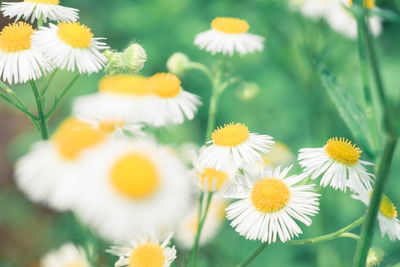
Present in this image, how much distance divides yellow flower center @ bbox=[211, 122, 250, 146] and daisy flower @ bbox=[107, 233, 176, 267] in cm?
19

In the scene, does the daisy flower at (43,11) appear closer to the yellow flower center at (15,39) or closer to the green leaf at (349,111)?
the yellow flower center at (15,39)

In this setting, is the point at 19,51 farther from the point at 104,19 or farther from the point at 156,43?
the point at 104,19

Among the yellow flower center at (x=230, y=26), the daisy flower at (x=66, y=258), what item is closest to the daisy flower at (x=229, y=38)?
the yellow flower center at (x=230, y=26)

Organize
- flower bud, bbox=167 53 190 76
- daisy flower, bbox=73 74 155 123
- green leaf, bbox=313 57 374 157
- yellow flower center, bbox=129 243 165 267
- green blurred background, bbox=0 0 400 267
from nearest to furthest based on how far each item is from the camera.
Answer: daisy flower, bbox=73 74 155 123, green leaf, bbox=313 57 374 157, yellow flower center, bbox=129 243 165 267, flower bud, bbox=167 53 190 76, green blurred background, bbox=0 0 400 267

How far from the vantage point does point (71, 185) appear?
448mm

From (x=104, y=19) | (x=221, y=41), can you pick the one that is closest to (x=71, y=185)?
(x=221, y=41)

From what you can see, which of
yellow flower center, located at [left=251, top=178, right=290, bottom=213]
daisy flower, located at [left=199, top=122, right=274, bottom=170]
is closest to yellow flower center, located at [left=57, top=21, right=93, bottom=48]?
daisy flower, located at [left=199, top=122, right=274, bottom=170]

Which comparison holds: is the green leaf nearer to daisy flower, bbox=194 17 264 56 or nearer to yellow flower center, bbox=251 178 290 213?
yellow flower center, bbox=251 178 290 213

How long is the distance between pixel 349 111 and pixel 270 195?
0.60 feet

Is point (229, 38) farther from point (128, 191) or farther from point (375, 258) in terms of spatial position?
point (128, 191)

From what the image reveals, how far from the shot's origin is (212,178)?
29.8 inches

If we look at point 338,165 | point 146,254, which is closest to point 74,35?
point 146,254

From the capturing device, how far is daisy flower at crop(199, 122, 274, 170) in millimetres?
774

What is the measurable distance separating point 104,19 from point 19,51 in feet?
6.14
